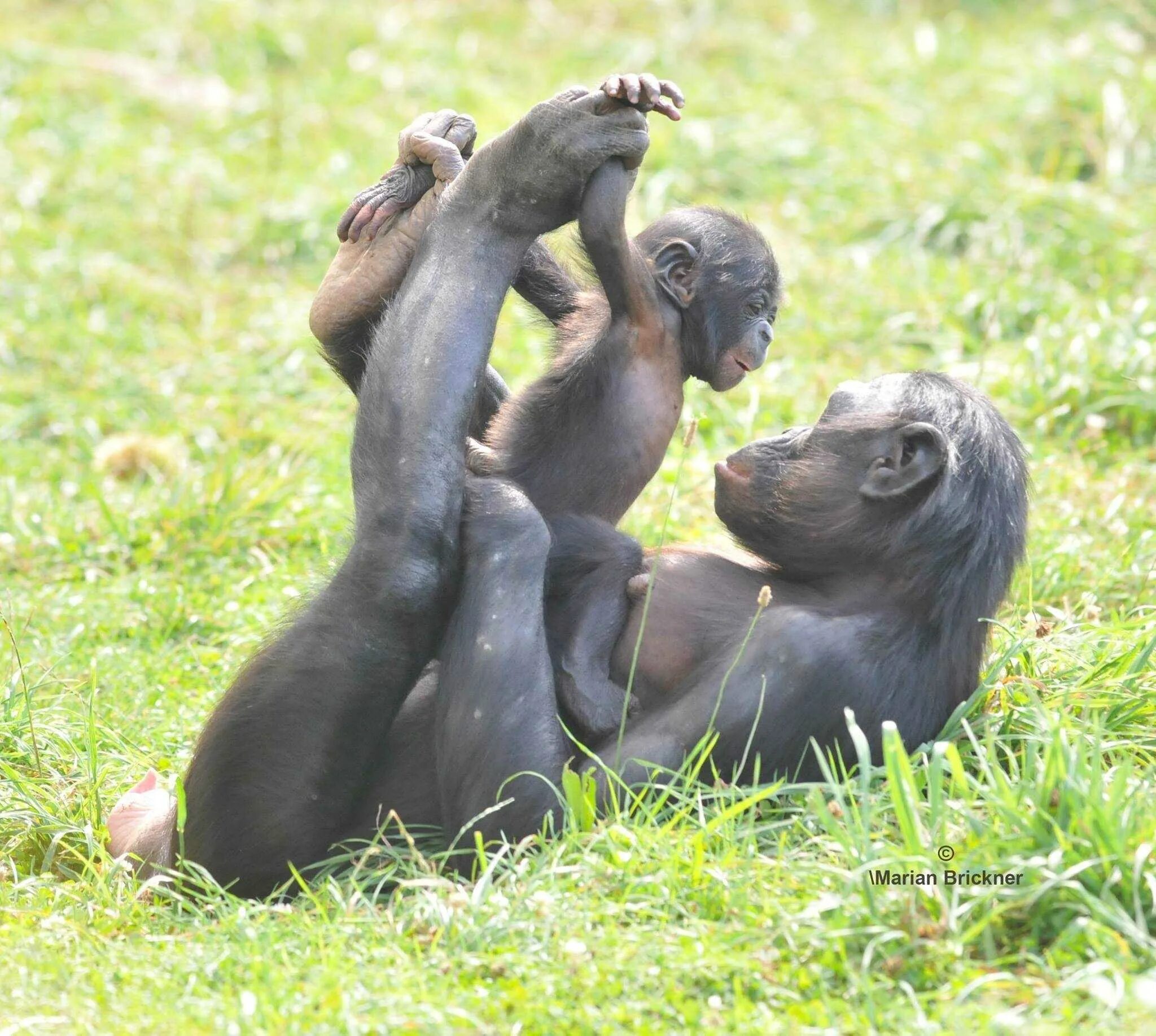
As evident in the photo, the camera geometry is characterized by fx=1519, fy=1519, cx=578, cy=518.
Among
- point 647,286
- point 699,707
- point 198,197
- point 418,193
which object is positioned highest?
point 198,197

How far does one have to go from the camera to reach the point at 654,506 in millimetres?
6148

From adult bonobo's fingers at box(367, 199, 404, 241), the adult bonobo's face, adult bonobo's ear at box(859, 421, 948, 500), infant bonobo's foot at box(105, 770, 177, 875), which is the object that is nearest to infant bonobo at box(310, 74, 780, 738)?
adult bonobo's fingers at box(367, 199, 404, 241)

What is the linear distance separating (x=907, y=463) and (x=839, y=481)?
18 centimetres

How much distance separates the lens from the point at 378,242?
4137 mm

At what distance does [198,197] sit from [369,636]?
6.97 meters

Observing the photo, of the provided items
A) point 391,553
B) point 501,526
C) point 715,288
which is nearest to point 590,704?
point 501,526

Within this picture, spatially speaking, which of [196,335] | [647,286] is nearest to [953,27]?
[196,335]

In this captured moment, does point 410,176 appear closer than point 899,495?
No

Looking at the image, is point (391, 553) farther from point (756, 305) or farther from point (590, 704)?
point (756, 305)

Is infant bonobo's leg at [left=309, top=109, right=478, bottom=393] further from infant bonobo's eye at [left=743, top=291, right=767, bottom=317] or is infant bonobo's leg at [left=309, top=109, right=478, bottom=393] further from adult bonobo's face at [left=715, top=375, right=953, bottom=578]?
adult bonobo's face at [left=715, top=375, right=953, bottom=578]

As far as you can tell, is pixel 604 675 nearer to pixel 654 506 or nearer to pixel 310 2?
pixel 654 506

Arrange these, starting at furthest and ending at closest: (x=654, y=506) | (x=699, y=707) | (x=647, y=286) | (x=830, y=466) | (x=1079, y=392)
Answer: (x=1079, y=392) → (x=654, y=506) → (x=647, y=286) → (x=830, y=466) → (x=699, y=707)

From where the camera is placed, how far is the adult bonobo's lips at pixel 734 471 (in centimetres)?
398

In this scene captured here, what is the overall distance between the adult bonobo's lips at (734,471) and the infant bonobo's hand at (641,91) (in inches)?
35.2
